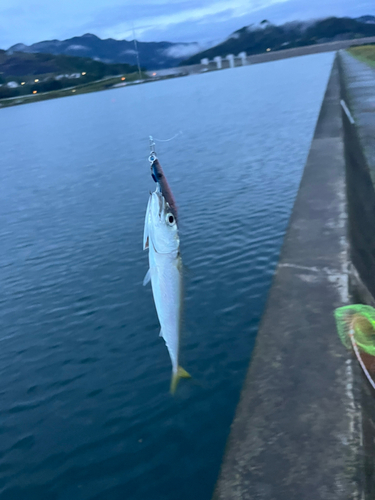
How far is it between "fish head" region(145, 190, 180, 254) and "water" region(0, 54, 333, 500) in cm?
31

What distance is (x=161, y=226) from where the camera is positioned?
8.71ft

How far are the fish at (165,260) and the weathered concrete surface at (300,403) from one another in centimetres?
141

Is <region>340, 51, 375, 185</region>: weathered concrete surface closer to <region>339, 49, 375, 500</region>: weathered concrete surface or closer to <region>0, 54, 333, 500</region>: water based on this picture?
<region>339, 49, 375, 500</region>: weathered concrete surface

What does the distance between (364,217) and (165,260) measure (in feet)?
30.7

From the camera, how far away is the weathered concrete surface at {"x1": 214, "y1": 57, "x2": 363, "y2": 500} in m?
3.45

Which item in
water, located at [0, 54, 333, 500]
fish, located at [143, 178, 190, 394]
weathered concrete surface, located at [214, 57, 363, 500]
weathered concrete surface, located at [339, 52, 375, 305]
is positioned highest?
fish, located at [143, 178, 190, 394]

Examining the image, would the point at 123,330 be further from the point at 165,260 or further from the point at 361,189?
the point at 361,189

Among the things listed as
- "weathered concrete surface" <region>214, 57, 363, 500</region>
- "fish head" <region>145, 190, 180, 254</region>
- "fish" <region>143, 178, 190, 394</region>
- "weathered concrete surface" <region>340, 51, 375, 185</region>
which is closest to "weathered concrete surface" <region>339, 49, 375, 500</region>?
"weathered concrete surface" <region>340, 51, 375, 185</region>

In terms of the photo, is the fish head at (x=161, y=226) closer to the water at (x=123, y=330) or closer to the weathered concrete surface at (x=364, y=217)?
the water at (x=123, y=330)

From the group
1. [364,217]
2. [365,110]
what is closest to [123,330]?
[364,217]

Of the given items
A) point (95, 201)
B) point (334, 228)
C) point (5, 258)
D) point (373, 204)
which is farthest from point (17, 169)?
point (334, 228)

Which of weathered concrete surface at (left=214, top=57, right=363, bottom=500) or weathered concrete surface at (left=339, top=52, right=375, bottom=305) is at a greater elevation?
weathered concrete surface at (left=214, top=57, right=363, bottom=500)

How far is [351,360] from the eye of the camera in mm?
4582

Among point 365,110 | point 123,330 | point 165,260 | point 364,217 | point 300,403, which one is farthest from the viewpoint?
point 365,110
